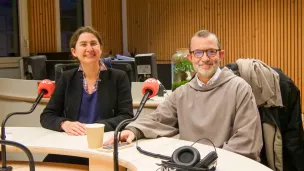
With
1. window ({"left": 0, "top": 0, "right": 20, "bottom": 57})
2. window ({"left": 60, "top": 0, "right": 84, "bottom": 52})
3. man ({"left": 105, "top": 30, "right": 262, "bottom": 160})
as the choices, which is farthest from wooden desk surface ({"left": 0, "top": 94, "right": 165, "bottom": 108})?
window ({"left": 60, "top": 0, "right": 84, "bottom": 52})

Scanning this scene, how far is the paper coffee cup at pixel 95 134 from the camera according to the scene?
183 centimetres

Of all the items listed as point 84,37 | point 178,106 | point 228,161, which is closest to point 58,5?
point 84,37

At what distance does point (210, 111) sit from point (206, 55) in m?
0.32

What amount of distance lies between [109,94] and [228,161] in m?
1.12

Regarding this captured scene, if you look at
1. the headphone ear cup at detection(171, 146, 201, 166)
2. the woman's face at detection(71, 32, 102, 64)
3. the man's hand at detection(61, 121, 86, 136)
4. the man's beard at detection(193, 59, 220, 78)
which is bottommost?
the man's hand at detection(61, 121, 86, 136)

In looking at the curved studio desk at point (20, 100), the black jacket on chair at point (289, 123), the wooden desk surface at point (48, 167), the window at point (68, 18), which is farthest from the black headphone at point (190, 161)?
the window at point (68, 18)

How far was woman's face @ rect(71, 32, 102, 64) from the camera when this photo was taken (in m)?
2.55

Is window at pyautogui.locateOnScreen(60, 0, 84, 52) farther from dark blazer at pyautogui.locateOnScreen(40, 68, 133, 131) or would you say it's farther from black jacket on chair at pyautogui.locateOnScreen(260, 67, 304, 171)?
black jacket on chair at pyautogui.locateOnScreen(260, 67, 304, 171)

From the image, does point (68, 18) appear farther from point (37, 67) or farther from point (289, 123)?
point (289, 123)

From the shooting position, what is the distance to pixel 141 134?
2.02 metres

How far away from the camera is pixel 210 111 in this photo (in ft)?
7.07

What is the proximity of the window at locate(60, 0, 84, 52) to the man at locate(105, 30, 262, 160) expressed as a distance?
5347mm

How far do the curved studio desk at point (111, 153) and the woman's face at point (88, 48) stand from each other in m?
0.54

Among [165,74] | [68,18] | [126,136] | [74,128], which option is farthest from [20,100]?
[68,18]
